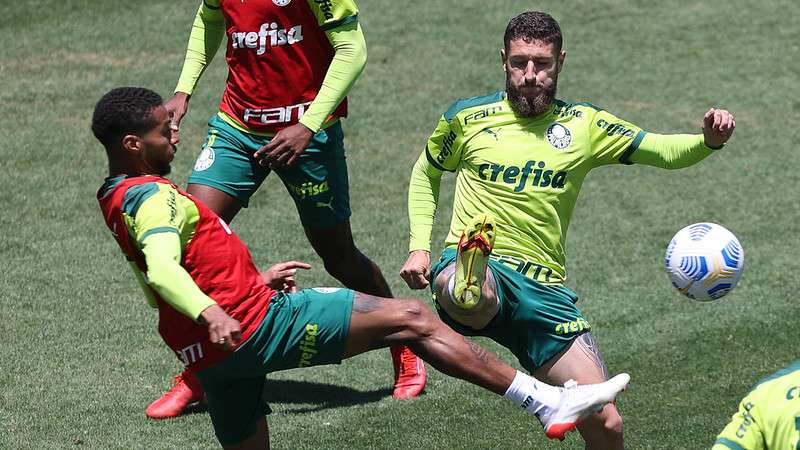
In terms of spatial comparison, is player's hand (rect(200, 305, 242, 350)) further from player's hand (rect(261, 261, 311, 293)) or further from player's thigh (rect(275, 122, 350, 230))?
player's thigh (rect(275, 122, 350, 230))

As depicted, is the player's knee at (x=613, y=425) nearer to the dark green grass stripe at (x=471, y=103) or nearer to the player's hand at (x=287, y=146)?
the dark green grass stripe at (x=471, y=103)

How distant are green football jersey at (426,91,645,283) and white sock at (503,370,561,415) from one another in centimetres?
80

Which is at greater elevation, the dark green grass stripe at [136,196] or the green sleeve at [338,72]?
the dark green grass stripe at [136,196]

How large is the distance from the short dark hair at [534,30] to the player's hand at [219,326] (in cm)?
231

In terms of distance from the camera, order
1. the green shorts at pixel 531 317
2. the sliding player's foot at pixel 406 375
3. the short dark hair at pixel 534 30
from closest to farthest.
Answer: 1. the green shorts at pixel 531 317
2. the short dark hair at pixel 534 30
3. the sliding player's foot at pixel 406 375

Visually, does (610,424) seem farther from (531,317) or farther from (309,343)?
(309,343)

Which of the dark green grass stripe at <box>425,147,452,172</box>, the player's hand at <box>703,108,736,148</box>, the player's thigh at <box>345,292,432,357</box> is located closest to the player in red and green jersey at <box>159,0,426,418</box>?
the dark green grass stripe at <box>425,147,452,172</box>

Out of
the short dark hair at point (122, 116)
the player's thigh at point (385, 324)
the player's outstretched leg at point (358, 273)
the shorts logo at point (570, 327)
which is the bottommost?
the player's outstretched leg at point (358, 273)

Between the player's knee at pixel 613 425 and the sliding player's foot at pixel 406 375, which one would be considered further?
the sliding player's foot at pixel 406 375

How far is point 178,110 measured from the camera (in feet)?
26.2

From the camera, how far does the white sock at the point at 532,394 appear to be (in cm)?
581

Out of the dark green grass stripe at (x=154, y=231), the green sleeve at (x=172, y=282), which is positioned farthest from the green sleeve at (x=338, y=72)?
the green sleeve at (x=172, y=282)

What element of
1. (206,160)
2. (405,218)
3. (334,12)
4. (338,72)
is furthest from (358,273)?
(405,218)

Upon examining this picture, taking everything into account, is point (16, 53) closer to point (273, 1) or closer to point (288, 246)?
point (288, 246)
